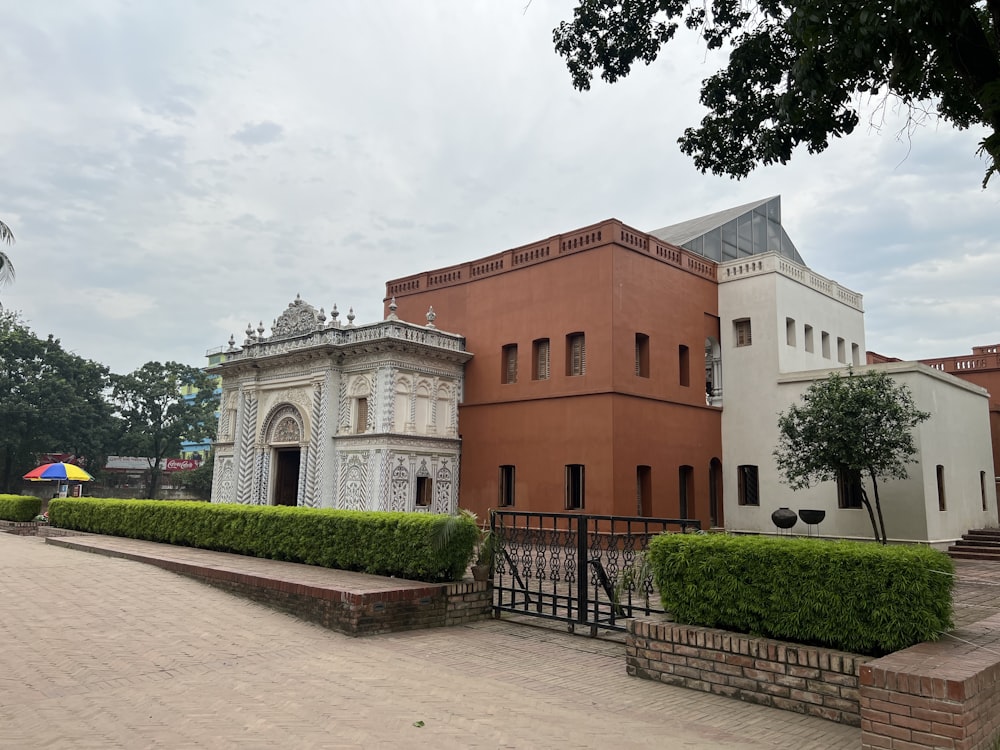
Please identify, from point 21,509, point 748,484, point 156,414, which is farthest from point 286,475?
point 156,414

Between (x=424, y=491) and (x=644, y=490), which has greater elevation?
(x=644, y=490)

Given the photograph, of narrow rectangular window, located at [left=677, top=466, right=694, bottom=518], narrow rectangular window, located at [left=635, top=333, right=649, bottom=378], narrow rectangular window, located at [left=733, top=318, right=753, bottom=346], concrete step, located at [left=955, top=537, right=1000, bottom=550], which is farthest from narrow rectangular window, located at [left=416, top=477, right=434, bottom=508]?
concrete step, located at [left=955, top=537, right=1000, bottom=550]

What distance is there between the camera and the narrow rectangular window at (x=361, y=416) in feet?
75.5

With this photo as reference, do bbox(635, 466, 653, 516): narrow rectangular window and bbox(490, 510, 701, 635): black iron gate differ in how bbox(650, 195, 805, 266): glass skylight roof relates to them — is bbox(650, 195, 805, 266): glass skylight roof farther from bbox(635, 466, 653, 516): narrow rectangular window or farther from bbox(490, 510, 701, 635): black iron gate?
bbox(490, 510, 701, 635): black iron gate

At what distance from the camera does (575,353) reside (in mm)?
21094

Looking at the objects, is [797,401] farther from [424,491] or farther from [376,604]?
[376,604]

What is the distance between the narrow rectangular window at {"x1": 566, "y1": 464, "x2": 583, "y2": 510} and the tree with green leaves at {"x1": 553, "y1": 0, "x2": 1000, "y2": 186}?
1166 centimetres

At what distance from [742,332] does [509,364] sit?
770 cm

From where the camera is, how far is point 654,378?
21.0m

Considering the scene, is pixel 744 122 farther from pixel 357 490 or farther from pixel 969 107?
pixel 357 490

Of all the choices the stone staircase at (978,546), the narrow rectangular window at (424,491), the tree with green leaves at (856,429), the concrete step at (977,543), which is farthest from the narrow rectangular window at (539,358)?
the concrete step at (977,543)

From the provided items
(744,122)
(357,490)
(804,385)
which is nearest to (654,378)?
(804,385)

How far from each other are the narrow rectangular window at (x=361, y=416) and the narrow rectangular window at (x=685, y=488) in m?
9.97

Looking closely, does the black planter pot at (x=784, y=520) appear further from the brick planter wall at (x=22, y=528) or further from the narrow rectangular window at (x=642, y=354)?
the brick planter wall at (x=22, y=528)
